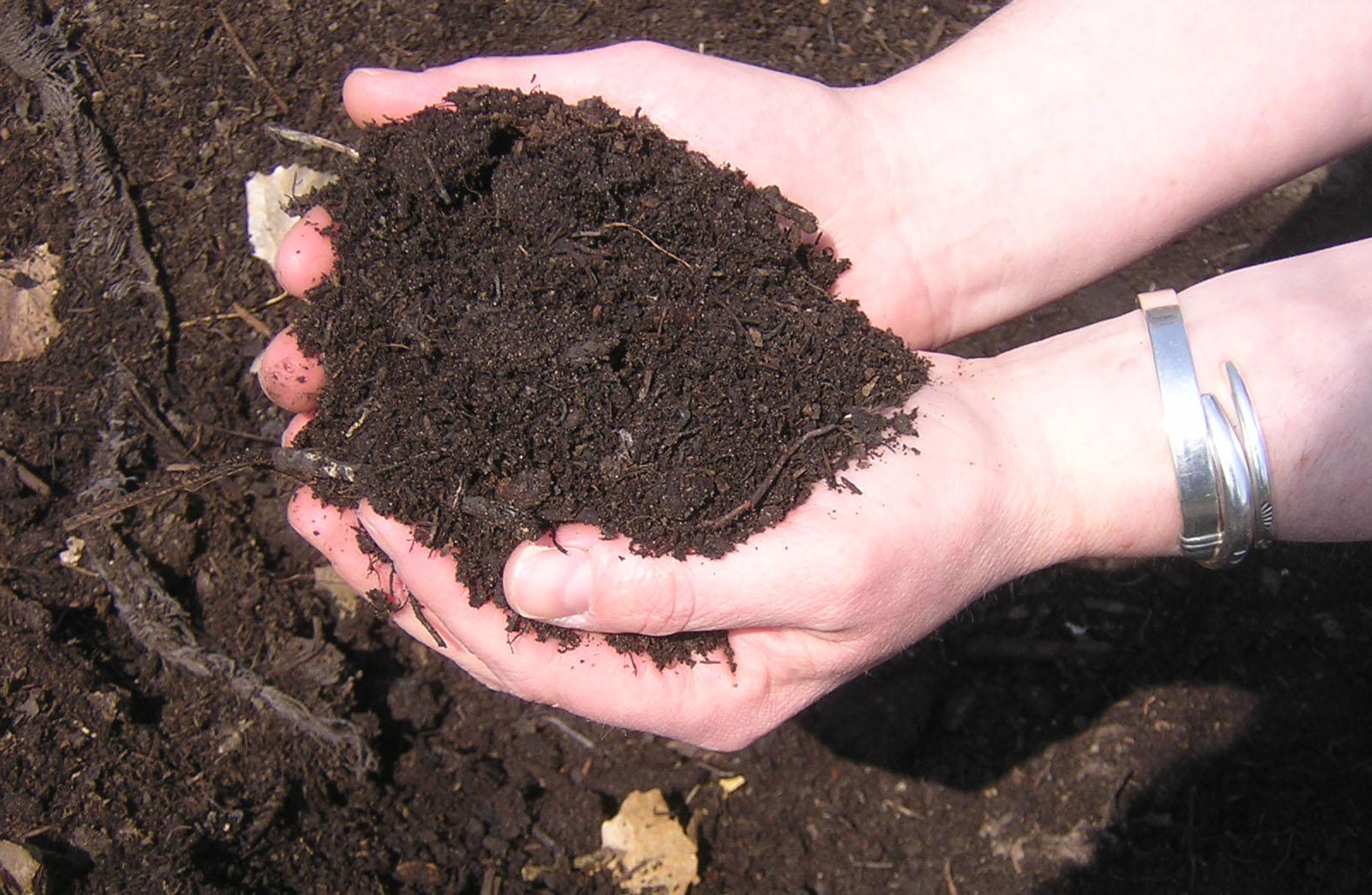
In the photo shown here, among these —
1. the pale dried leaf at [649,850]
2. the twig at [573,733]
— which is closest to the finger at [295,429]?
the twig at [573,733]

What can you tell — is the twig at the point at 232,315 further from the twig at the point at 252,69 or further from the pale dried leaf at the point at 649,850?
the pale dried leaf at the point at 649,850

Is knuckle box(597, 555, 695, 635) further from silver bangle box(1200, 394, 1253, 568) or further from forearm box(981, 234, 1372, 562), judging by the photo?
silver bangle box(1200, 394, 1253, 568)

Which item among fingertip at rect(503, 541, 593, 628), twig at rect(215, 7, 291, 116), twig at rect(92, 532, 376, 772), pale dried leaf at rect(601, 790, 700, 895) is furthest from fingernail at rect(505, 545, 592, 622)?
twig at rect(215, 7, 291, 116)

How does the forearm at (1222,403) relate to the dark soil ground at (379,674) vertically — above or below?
above

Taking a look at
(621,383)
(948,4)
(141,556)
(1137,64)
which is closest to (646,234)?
Answer: (621,383)

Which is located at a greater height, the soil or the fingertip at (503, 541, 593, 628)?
the soil
